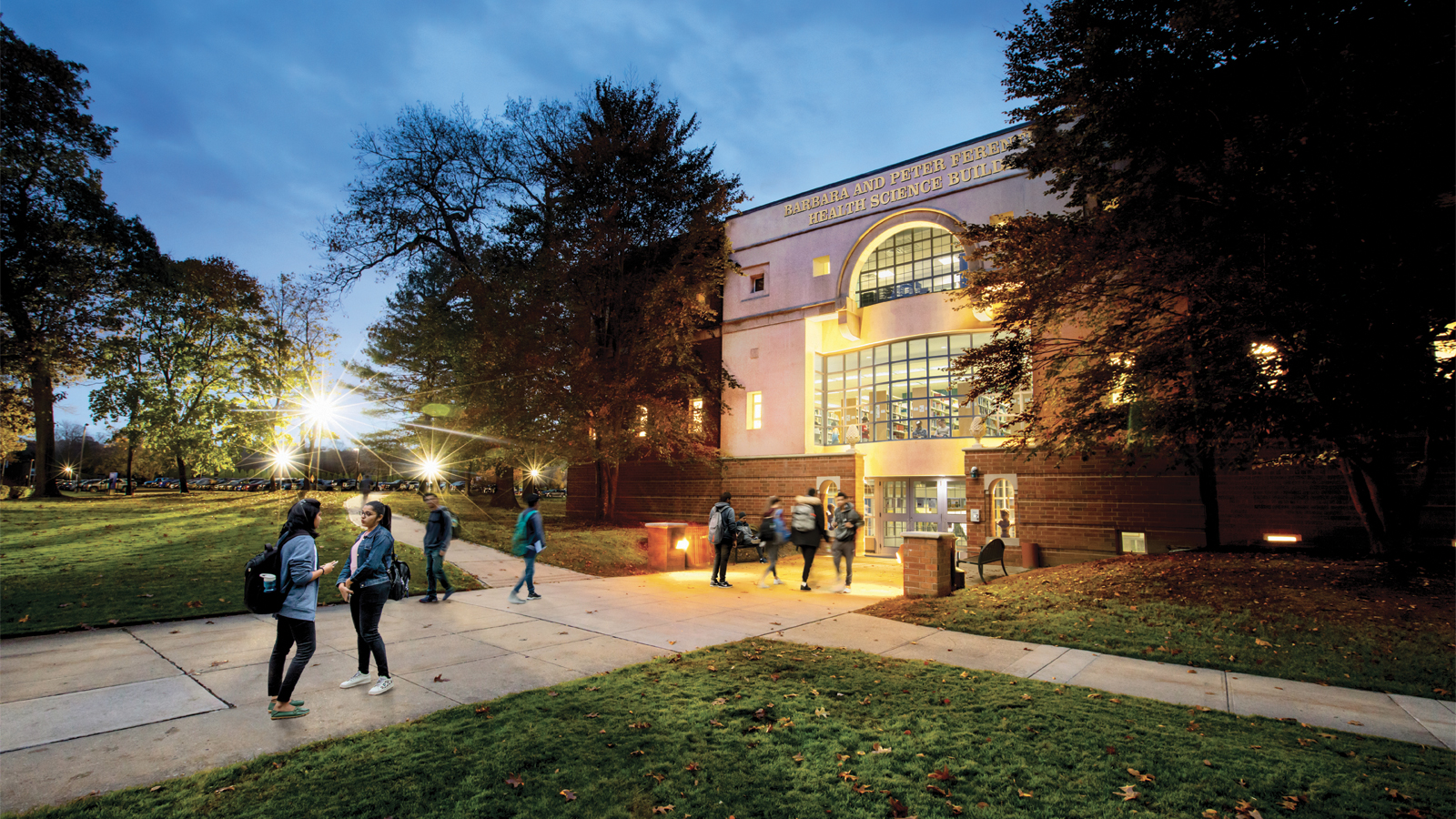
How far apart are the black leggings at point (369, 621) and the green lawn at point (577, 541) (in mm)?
8992

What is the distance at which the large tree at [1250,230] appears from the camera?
26.6ft

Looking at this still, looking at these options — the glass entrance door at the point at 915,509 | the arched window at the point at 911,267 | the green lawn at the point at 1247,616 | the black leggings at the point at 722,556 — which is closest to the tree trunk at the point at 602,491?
the glass entrance door at the point at 915,509

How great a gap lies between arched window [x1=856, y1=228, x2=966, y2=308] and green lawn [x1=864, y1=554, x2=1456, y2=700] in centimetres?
1274

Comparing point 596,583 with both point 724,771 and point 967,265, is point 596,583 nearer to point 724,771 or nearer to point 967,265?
point 724,771

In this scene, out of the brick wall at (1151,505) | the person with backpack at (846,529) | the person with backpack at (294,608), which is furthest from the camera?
the brick wall at (1151,505)

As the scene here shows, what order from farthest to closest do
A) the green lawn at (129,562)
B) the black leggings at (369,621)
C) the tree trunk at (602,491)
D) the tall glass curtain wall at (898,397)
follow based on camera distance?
the tree trunk at (602,491), the tall glass curtain wall at (898,397), the green lawn at (129,562), the black leggings at (369,621)

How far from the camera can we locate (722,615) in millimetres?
10023

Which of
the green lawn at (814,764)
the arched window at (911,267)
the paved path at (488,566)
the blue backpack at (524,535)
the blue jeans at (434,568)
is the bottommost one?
A: the paved path at (488,566)

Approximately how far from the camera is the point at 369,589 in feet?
19.5

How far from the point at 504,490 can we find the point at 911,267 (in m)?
22.3

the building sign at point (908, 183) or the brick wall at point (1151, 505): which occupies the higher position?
the building sign at point (908, 183)

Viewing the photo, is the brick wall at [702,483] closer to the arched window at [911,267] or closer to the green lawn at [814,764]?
the arched window at [911,267]

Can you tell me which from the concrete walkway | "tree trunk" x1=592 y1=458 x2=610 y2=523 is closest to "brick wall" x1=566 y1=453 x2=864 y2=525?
"tree trunk" x1=592 y1=458 x2=610 y2=523

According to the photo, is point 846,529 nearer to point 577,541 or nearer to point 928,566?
point 928,566
